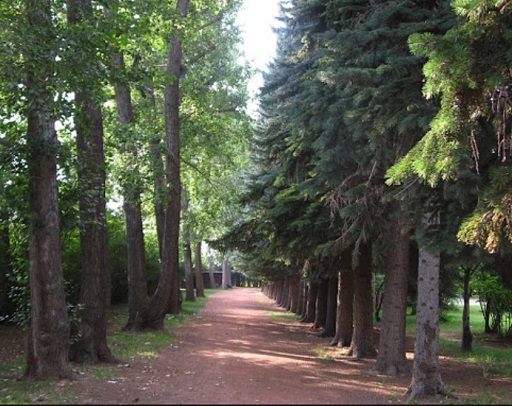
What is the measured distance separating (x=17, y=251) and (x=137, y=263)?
8064 mm

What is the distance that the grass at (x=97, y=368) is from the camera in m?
6.82

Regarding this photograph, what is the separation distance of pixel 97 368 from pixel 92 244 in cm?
245

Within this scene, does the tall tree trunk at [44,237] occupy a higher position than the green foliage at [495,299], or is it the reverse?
the tall tree trunk at [44,237]

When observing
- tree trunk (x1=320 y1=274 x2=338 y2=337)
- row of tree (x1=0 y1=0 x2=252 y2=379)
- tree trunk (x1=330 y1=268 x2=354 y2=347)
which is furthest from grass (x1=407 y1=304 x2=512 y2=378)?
row of tree (x1=0 y1=0 x2=252 y2=379)

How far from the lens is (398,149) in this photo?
8.63 m

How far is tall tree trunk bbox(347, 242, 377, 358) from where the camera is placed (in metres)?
14.4

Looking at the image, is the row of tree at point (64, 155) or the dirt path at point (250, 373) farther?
the row of tree at point (64, 155)

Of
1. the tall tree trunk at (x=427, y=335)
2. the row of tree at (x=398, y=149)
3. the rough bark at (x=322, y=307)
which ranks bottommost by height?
the rough bark at (x=322, y=307)

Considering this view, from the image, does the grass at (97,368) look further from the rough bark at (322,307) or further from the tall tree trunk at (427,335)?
the rough bark at (322,307)

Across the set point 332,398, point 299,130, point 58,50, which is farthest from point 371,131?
point 332,398

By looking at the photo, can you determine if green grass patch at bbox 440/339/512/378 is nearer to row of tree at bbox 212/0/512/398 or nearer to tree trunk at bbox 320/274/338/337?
row of tree at bbox 212/0/512/398

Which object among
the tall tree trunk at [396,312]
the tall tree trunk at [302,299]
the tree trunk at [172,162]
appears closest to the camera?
the tall tree trunk at [396,312]

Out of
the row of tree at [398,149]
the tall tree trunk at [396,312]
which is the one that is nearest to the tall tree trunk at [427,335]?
the row of tree at [398,149]

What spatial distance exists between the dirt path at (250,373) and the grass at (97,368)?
9.5 inches
